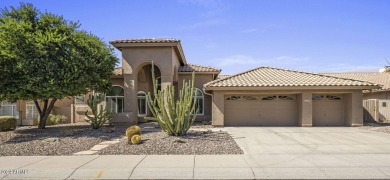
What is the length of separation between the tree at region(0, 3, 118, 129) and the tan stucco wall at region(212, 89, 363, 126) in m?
7.72

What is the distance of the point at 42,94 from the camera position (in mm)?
13977

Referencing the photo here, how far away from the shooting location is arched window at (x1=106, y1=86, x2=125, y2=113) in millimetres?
20859

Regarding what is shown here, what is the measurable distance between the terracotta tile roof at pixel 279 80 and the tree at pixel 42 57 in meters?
7.58

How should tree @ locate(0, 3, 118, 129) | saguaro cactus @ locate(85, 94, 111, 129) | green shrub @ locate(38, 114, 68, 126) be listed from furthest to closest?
green shrub @ locate(38, 114, 68, 126) → saguaro cactus @ locate(85, 94, 111, 129) → tree @ locate(0, 3, 118, 129)

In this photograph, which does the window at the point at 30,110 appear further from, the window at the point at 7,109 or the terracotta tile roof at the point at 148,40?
the terracotta tile roof at the point at 148,40

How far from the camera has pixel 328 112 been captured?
17734mm

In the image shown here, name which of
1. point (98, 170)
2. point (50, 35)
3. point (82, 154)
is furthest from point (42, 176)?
point (50, 35)

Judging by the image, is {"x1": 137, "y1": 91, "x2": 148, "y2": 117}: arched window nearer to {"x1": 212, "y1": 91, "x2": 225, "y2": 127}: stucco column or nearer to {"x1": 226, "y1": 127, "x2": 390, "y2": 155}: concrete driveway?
{"x1": 212, "y1": 91, "x2": 225, "y2": 127}: stucco column

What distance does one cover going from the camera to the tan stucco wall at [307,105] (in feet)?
55.7

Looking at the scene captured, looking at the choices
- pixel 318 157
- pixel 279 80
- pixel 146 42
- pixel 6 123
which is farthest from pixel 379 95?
pixel 6 123

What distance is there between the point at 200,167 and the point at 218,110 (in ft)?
33.1

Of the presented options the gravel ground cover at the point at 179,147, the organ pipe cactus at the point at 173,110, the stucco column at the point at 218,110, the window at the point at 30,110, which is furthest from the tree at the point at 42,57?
the window at the point at 30,110

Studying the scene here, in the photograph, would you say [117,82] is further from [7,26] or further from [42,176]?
[42,176]

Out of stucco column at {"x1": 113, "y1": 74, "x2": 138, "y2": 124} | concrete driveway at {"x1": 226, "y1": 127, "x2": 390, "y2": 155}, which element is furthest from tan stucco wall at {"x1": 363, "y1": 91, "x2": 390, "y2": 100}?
stucco column at {"x1": 113, "y1": 74, "x2": 138, "y2": 124}
